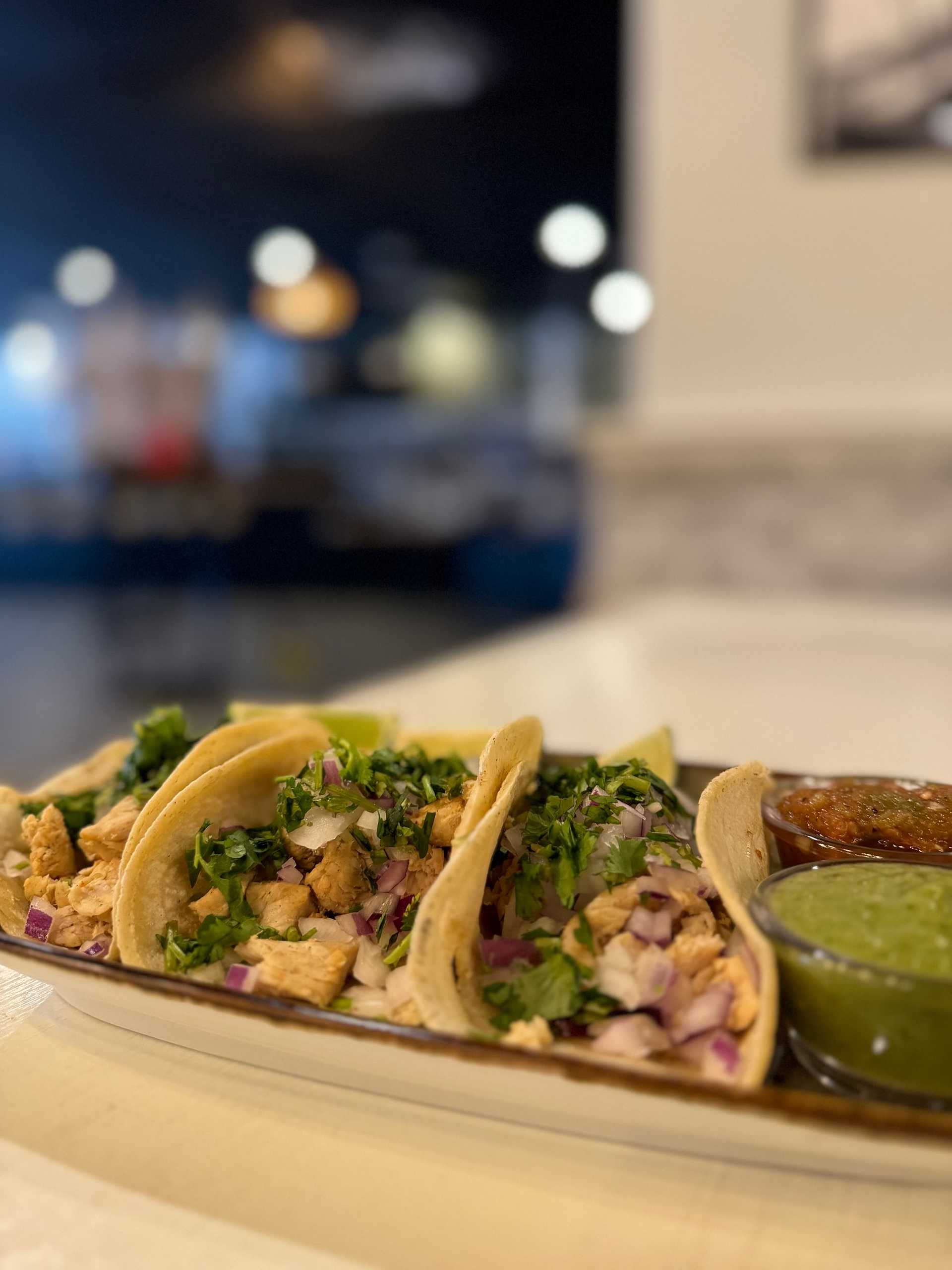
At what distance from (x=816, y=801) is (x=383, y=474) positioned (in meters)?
12.1

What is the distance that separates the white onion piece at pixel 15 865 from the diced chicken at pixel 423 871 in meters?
0.50

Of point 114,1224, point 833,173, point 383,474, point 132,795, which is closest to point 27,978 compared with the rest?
point 132,795

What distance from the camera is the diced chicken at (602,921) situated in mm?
942

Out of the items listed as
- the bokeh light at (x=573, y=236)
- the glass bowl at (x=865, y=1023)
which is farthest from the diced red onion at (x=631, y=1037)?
the bokeh light at (x=573, y=236)

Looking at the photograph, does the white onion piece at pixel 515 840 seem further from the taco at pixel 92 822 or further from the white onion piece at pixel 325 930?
the taco at pixel 92 822

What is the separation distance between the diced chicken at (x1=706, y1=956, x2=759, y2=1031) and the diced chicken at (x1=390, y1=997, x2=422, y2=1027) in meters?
0.25

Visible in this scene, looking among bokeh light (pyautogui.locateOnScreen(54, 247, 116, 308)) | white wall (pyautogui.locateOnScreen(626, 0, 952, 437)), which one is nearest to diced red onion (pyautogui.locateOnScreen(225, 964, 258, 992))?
white wall (pyautogui.locateOnScreen(626, 0, 952, 437))

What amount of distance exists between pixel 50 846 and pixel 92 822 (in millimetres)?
112

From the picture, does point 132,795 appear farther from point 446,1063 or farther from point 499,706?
point 499,706

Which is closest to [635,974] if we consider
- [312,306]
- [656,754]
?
[656,754]

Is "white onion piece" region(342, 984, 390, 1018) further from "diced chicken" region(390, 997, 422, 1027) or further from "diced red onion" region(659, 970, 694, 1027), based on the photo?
"diced red onion" region(659, 970, 694, 1027)

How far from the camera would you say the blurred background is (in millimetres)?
5289

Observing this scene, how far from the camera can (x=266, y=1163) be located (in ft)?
2.68

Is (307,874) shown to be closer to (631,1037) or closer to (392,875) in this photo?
(392,875)
